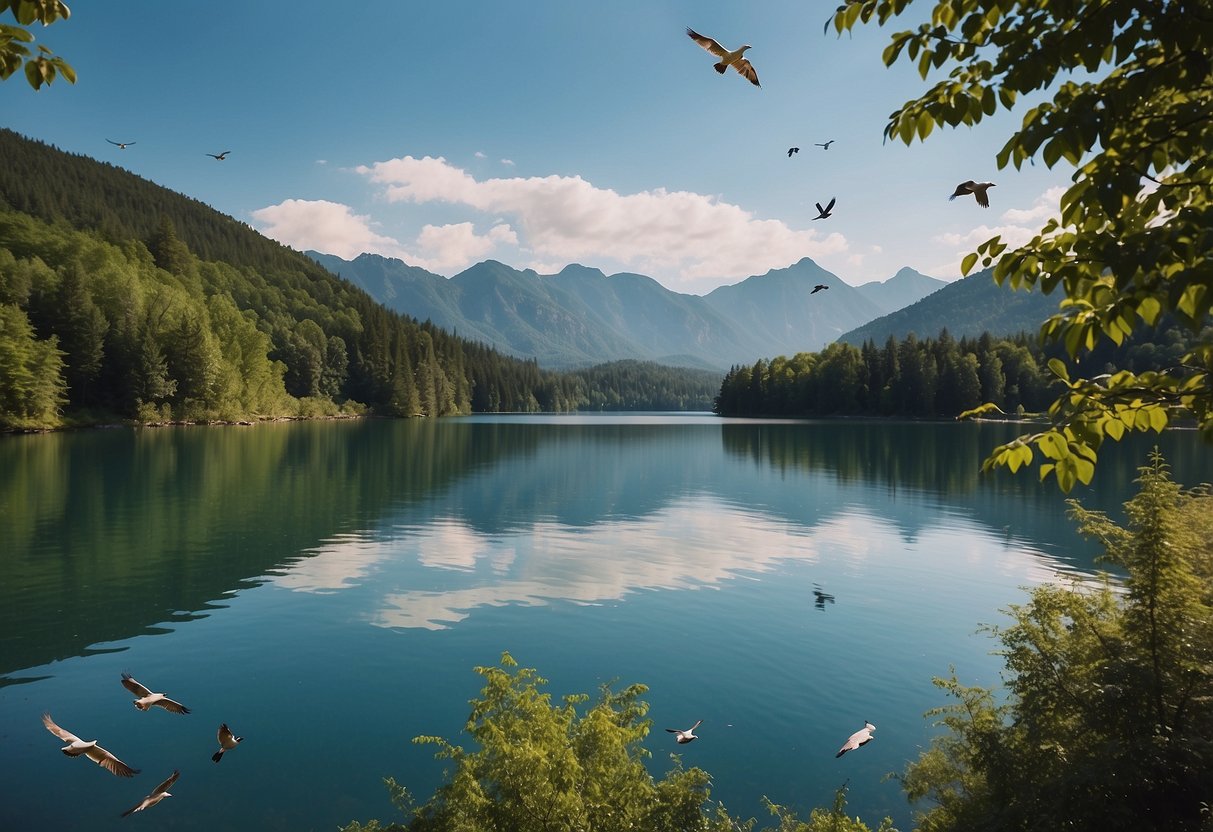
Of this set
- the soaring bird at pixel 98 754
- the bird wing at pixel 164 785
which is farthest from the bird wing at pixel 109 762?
the bird wing at pixel 164 785

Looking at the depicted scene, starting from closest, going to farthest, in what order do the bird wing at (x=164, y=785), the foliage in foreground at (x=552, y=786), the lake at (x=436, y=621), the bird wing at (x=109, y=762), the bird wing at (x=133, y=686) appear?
the foliage in foreground at (x=552, y=786) → the bird wing at (x=164, y=785) → the bird wing at (x=109, y=762) → the bird wing at (x=133, y=686) → the lake at (x=436, y=621)

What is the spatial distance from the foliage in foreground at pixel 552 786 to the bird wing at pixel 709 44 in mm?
7528

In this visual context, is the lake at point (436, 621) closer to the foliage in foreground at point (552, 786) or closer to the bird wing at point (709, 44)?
the foliage in foreground at point (552, 786)

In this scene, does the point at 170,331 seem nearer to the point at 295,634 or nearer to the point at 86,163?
the point at 295,634

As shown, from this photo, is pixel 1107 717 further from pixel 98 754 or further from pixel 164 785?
pixel 98 754

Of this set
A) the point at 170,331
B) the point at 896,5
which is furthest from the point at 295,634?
the point at 170,331

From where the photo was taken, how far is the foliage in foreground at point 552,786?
22.5 ft

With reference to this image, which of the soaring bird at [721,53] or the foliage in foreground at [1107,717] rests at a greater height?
the soaring bird at [721,53]

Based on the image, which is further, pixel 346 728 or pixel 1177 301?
pixel 346 728

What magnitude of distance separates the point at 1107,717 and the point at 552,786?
6631mm

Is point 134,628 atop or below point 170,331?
below

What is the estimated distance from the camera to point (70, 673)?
14.5 m

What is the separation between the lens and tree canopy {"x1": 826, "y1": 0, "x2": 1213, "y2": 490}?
12.3ft

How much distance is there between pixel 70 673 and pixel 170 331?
101279mm
